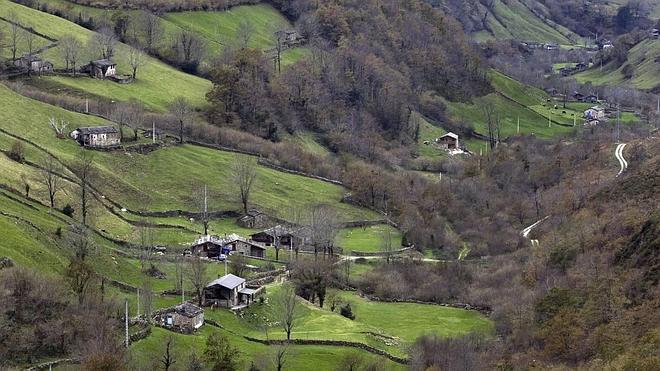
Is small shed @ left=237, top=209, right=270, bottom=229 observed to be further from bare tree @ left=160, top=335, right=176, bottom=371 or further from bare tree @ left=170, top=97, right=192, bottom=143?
bare tree @ left=160, top=335, right=176, bottom=371

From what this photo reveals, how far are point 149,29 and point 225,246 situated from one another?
68.8 meters

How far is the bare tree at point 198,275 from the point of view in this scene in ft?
244

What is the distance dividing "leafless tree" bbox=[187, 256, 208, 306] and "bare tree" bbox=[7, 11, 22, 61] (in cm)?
5271

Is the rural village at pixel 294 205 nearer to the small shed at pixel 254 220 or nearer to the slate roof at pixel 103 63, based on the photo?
the small shed at pixel 254 220

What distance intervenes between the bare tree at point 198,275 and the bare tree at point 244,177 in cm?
2149

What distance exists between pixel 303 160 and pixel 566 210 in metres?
32.9

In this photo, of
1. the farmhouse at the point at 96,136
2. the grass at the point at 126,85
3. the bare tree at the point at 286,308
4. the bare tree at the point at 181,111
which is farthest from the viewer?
the grass at the point at 126,85

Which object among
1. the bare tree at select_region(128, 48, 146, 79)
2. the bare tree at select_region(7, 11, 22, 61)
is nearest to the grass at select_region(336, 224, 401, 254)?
the bare tree at select_region(128, 48, 146, 79)

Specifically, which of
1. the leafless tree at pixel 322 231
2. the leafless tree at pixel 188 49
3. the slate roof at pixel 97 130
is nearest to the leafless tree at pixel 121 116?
the slate roof at pixel 97 130

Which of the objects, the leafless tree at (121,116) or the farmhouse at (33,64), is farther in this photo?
the farmhouse at (33,64)

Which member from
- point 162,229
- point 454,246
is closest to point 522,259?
point 454,246

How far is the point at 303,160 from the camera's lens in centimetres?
12375

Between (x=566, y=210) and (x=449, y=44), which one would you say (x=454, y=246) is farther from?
(x=449, y=44)

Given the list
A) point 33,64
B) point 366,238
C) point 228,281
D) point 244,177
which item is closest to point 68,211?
point 228,281
